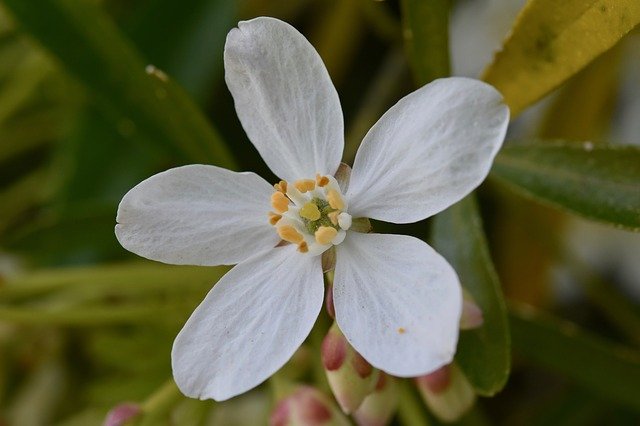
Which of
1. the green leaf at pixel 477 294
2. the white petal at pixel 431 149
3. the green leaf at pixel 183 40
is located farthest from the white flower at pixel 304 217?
the green leaf at pixel 183 40

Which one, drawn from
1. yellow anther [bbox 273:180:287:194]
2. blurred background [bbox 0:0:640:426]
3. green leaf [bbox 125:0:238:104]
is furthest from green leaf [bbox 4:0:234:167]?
yellow anther [bbox 273:180:287:194]

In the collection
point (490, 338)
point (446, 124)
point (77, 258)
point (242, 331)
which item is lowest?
point (77, 258)

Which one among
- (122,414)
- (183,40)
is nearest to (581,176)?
(122,414)

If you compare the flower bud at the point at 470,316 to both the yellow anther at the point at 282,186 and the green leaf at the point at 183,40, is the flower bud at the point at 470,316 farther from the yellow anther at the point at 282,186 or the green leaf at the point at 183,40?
the green leaf at the point at 183,40

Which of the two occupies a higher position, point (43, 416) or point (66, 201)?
point (66, 201)

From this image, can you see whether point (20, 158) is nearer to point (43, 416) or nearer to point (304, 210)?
point (43, 416)

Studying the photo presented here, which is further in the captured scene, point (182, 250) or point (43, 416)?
point (43, 416)

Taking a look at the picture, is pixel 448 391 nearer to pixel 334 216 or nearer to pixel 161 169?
pixel 334 216

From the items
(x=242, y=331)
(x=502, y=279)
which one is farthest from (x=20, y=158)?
(x=242, y=331)
